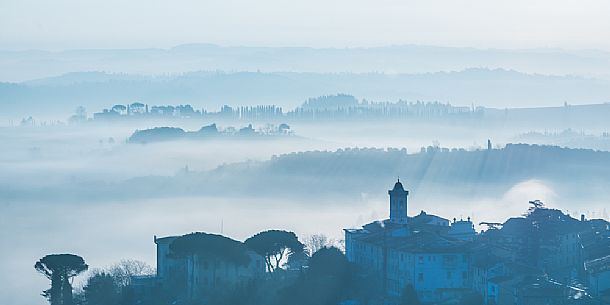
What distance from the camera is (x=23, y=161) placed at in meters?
168

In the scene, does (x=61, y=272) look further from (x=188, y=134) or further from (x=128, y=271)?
(x=188, y=134)

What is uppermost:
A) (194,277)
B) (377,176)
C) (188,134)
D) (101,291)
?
(188,134)

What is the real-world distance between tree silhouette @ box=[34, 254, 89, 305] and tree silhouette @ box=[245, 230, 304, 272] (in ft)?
18.9

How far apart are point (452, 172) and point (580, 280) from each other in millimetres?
72709

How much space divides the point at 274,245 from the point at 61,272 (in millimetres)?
7120

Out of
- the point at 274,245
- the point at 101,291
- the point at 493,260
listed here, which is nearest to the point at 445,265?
the point at 493,260

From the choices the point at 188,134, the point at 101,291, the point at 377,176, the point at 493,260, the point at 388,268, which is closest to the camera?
the point at 493,260

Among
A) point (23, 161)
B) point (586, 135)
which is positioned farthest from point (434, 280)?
point (586, 135)

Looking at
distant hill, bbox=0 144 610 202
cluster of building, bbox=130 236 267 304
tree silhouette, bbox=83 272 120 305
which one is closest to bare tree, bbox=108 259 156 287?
tree silhouette, bbox=83 272 120 305

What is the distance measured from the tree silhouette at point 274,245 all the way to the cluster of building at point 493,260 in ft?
6.69

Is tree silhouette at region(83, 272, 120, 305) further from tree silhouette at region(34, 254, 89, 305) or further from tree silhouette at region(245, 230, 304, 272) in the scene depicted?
tree silhouette at region(245, 230, 304, 272)

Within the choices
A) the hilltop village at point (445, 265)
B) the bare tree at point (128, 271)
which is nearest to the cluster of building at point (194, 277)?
the hilltop village at point (445, 265)

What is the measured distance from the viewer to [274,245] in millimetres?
55094

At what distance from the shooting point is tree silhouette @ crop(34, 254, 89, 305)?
54656 millimetres
